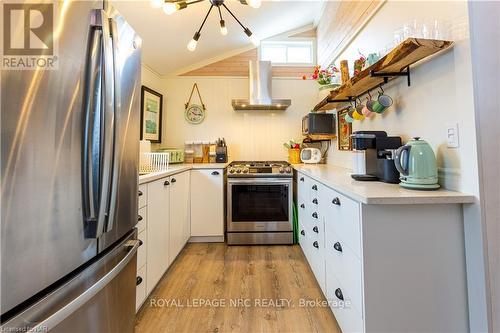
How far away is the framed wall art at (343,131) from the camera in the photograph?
8.11ft

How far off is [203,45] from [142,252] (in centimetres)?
271

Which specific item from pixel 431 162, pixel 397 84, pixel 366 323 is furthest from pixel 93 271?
pixel 397 84

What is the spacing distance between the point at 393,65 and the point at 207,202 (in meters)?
2.27

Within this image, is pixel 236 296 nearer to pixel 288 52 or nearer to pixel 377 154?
pixel 377 154

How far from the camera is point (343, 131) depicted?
2.61 metres

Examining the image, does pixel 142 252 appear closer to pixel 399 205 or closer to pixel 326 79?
pixel 399 205

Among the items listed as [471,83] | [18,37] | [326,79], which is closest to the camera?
[18,37]

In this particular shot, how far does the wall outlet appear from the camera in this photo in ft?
3.60

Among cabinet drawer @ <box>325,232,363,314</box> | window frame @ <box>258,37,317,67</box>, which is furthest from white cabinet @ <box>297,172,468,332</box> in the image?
window frame @ <box>258,37,317,67</box>

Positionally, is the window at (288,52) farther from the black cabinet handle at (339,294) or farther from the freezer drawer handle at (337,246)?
the black cabinet handle at (339,294)

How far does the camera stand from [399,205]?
3.42 ft

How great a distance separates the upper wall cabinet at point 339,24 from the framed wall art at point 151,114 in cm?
241

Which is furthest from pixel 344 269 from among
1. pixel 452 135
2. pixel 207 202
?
pixel 207 202

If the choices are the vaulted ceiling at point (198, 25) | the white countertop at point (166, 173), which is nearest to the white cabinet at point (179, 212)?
the white countertop at point (166, 173)
